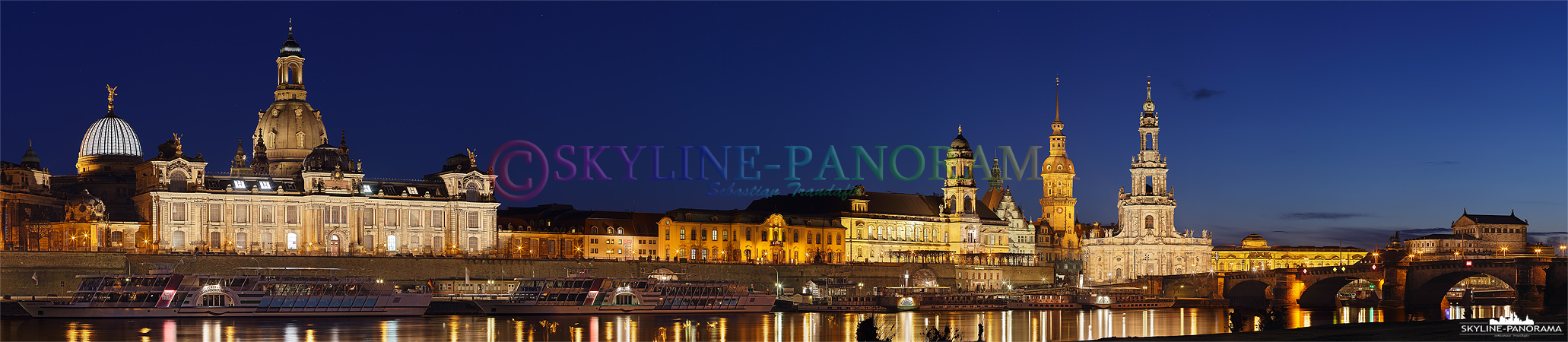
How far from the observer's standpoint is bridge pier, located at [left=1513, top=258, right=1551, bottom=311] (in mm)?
106938

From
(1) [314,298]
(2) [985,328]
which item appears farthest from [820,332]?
(1) [314,298]

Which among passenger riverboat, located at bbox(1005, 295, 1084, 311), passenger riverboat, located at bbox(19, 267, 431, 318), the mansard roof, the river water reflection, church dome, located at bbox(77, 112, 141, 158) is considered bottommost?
passenger riverboat, located at bbox(1005, 295, 1084, 311)

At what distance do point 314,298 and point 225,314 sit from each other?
549cm

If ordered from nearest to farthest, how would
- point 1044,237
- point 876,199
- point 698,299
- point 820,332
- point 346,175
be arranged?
point 820,332 → point 698,299 → point 346,175 → point 876,199 → point 1044,237

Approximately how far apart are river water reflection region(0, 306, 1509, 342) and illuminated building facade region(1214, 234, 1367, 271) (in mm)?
73892

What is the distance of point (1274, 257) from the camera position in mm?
191750

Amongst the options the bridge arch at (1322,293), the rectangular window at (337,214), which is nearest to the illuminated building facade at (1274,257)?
the bridge arch at (1322,293)

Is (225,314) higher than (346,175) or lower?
lower

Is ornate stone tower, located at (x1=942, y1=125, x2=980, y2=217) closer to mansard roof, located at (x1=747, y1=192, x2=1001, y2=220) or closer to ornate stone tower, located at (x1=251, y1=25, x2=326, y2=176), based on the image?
mansard roof, located at (x1=747, y1=192, x2=1001, y2=220)

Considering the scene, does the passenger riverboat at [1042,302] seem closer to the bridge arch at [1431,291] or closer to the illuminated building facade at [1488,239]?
the bridge arch at [1431,291]

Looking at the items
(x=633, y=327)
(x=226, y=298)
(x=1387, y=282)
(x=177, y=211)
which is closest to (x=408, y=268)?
(x=177, y=211)

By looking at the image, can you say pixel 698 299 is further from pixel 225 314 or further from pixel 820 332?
pixel 225 314

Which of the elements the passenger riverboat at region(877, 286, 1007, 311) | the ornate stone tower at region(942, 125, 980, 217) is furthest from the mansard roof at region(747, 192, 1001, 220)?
the passenger riverboat at region(877, 286, 1007, 311)

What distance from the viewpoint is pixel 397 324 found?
93500mm
